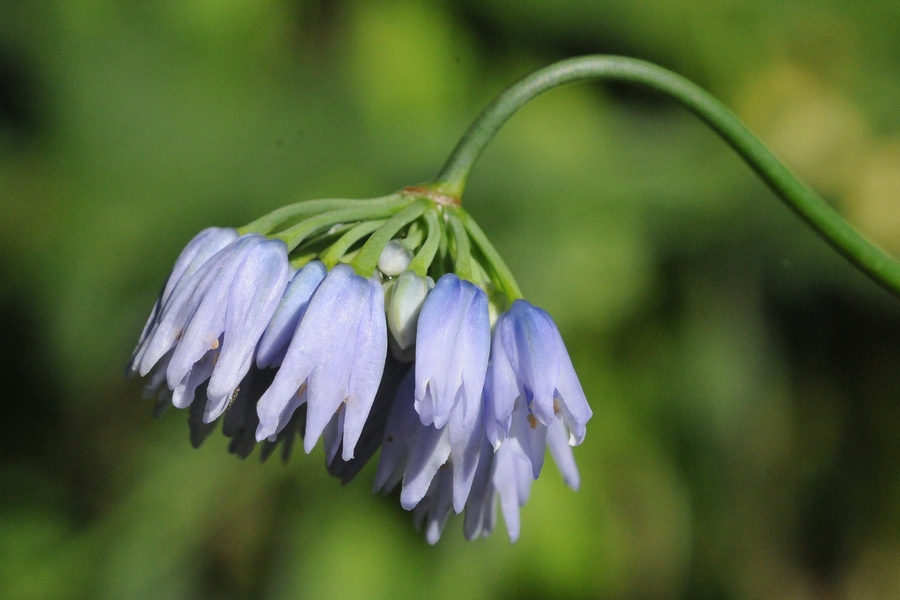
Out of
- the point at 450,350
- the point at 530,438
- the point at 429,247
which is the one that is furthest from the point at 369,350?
the point at 530,438

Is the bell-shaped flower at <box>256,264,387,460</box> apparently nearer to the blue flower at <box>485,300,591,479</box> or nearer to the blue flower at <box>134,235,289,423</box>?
the blue flower at <box>134,235,289,423</box>

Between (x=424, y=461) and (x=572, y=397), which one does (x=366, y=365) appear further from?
(x=572, y=397)

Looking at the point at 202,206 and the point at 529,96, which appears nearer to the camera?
the point at 529,96

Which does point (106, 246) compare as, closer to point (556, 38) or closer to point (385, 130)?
point (385, 130)

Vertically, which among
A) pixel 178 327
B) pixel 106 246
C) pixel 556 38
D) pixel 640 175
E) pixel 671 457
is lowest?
pixel 178 327

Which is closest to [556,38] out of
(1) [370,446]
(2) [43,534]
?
(1) [370,446]

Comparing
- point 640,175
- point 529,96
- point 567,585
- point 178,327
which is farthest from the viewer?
point 640,175

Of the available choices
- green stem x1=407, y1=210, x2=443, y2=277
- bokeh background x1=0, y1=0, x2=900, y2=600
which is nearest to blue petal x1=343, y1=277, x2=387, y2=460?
green stem x1=407, y1=210, x2=443, y2=277
